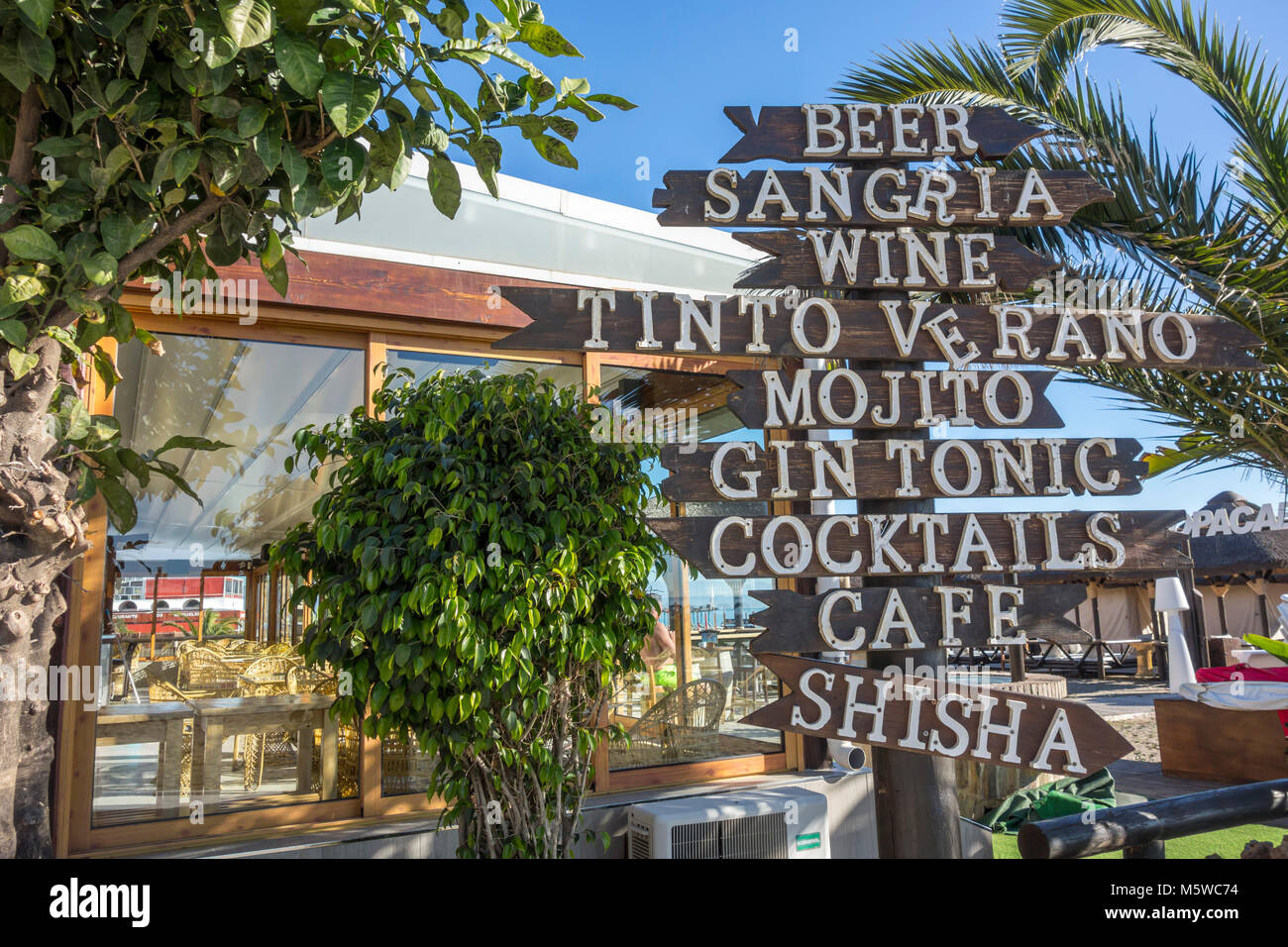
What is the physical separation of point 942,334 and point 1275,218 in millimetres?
2292

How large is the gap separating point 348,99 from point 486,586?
1.73 metres

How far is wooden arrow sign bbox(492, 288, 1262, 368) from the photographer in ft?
9.14

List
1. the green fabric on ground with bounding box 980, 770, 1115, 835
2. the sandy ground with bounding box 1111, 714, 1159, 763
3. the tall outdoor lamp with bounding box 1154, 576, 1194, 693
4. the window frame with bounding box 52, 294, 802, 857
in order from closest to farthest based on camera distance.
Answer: the window frame with bounding box 52, 294, 802, 857
the green fabric on ground with bounding box 980, 770, 1115, 835
the tall outdoor lamp with bounding box 1154, 576, 1194, 693
the sandy ground with bounding box 1111, 714, 1159, 763

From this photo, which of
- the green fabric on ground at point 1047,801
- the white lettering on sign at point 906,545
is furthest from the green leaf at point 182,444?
the green fabric on ground at point 1047,801

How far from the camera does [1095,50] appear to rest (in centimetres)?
451

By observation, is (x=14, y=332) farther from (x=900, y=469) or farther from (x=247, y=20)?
(x=900, y=469)

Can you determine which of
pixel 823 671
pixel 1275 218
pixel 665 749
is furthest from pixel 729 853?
pixel 1275 218

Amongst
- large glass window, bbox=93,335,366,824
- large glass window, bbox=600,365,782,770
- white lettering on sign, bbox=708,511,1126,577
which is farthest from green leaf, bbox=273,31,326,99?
large glass window, bbox=600,365,782,770

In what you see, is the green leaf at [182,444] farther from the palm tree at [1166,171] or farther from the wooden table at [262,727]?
the palm tree at [1166,171]

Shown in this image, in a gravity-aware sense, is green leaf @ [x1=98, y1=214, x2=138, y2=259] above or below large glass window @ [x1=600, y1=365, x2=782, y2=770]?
above

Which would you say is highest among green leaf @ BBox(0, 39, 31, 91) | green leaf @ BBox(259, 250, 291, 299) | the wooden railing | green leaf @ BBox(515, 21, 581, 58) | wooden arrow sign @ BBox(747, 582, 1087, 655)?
green leaf @ BBox(515, 21, 581, 58)

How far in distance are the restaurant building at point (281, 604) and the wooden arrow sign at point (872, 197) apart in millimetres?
1569

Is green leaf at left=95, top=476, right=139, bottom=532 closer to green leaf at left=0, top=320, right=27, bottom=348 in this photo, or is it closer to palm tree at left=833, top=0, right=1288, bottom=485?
green leaf at left=0, top=320, right=27, bottom=348

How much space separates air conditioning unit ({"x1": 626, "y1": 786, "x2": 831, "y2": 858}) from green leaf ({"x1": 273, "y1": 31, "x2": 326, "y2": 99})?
312 cm
